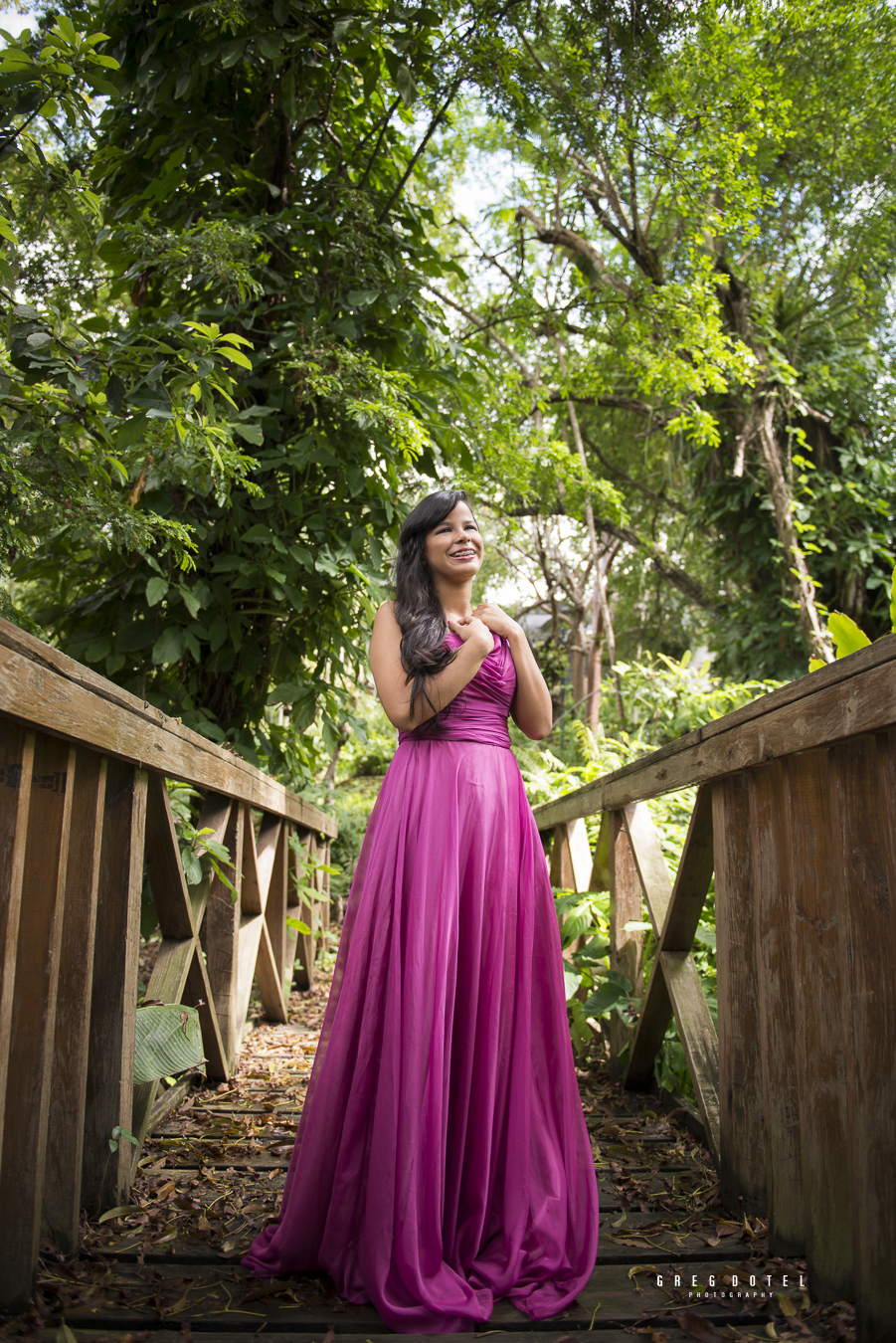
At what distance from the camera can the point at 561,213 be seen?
339 inches

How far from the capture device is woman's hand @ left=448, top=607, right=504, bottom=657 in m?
1.92

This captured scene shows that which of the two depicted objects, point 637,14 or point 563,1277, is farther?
point 637,14

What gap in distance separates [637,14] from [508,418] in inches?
103

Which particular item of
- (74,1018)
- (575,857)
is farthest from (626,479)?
(74,1018)

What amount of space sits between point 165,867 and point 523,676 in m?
1.05

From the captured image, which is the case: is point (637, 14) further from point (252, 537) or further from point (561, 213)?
point (252, 537)

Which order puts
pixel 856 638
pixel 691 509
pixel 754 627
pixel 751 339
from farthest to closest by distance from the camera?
pixel 691 509 → pixel 754 627 → pixel 751 339 → pixel 856 638

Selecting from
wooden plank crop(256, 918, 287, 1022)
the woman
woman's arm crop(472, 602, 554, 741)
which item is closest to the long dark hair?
the woman

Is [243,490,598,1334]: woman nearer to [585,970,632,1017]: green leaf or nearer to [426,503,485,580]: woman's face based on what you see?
[426,503,485,580]: woman's face

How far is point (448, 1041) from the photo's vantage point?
1751mm

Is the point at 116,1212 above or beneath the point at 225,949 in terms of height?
beneath

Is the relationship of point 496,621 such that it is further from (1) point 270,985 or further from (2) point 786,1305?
(1) point 270,985

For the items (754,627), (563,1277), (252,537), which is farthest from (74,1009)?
(754,627)

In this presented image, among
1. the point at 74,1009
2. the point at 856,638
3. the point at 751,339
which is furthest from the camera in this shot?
the point at 751,339
